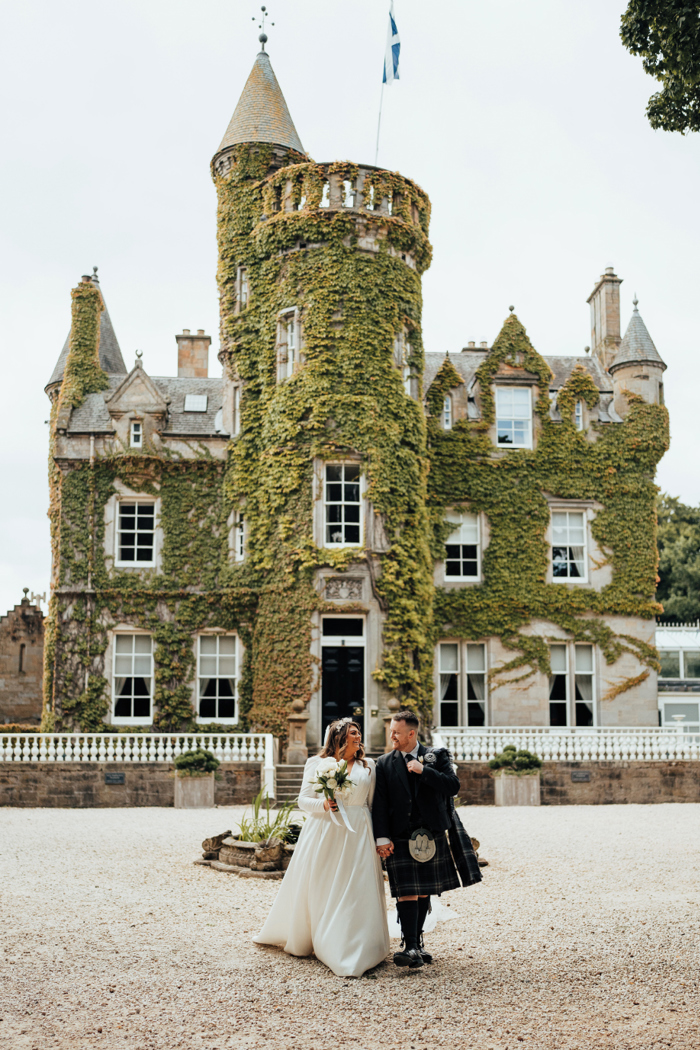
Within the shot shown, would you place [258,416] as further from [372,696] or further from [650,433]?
[650,433]

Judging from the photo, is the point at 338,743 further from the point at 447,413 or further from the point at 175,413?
the point at 175,413

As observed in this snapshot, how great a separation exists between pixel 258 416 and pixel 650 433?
10467mm

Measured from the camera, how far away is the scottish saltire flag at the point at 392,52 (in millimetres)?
23436

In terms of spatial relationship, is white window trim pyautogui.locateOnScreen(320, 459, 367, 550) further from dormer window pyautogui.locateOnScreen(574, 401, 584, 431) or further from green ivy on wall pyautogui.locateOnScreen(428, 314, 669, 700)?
dormer window pyautogui.locateOnScreen(574, 401, 584, 431)

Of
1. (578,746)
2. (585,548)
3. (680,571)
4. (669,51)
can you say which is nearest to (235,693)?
(578,746)

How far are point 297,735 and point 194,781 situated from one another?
9.17ft

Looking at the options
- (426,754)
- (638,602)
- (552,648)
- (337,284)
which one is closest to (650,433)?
(638,602)

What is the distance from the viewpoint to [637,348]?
2722 centimetres

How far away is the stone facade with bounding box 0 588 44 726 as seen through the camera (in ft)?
112

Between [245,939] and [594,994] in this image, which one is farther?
A: [245,939]

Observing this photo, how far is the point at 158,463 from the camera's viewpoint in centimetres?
2544

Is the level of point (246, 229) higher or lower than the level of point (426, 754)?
higher

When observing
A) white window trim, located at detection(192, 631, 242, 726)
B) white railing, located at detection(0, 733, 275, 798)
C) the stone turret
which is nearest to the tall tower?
white window trim, located at detection(192, 631, 242, 726)

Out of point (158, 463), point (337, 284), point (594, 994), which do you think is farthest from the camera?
point (158, 463)
